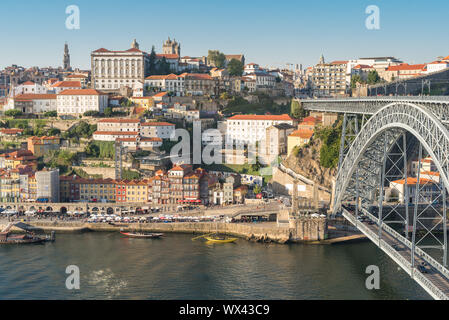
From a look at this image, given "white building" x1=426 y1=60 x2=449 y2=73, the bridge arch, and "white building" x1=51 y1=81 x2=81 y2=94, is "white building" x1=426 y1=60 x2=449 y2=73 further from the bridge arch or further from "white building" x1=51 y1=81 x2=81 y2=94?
"white building" x1=51 y1=81 x2=81 y2=94

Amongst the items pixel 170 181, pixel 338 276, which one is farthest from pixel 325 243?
pixel 170 181

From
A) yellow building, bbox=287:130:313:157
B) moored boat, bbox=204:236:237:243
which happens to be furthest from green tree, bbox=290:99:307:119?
moored boat, bbox=204:236:237:243

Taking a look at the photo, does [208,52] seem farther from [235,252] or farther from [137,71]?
[235,252]

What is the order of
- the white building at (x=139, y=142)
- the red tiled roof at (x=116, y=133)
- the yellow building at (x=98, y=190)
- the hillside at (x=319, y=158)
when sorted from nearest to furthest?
the hillside at (x=319, y=158), the yellow building at (x=98, y=190), the white building at (x=139, y=142), the red tiled roof at (x=116, y=133)

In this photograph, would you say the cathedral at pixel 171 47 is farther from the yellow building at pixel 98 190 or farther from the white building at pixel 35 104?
the yellow building at pixel 98 190

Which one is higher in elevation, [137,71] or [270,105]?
[137,71]

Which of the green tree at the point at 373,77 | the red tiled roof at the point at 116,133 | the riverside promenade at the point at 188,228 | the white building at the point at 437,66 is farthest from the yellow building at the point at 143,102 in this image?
the white building at the point at 437,66
